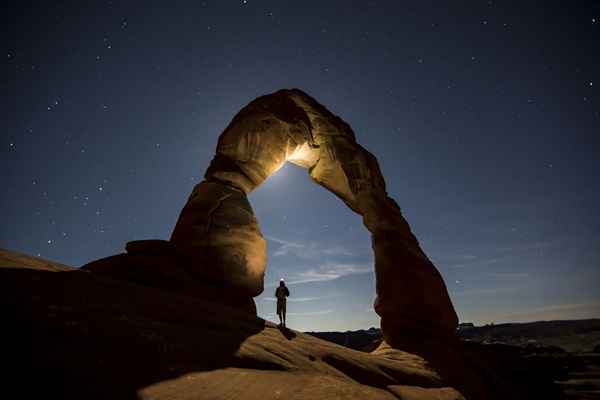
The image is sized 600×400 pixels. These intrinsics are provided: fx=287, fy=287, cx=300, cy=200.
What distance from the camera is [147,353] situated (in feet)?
9.09

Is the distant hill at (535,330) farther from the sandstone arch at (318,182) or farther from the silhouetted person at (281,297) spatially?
the silhouetted person at (281,297)

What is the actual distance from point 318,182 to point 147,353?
459 inches

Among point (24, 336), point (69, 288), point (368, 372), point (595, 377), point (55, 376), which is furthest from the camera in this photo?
point (595, 377)

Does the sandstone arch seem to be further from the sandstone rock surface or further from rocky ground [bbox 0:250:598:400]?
the sandstone rock surface

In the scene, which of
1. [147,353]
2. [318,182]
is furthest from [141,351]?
[318,182]

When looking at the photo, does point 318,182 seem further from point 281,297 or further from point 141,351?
point 141,351

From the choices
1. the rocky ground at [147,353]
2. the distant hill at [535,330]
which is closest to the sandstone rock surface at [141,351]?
the rocky ground at [147,353]

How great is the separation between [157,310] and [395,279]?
316 inches

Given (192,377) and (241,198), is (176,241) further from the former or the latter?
(192,377)

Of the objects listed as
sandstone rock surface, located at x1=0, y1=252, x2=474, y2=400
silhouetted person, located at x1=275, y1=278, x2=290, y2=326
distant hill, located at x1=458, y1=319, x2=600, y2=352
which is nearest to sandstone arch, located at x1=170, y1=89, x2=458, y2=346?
silhouetted person, located at x1=275, y1=278, x2=290, y2=326

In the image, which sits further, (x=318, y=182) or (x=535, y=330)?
(x=535, y=330)

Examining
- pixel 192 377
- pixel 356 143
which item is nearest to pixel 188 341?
pixel 192 377

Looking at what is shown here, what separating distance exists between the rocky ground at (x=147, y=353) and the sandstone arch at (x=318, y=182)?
3435 mm

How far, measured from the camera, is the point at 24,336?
7.59ft
